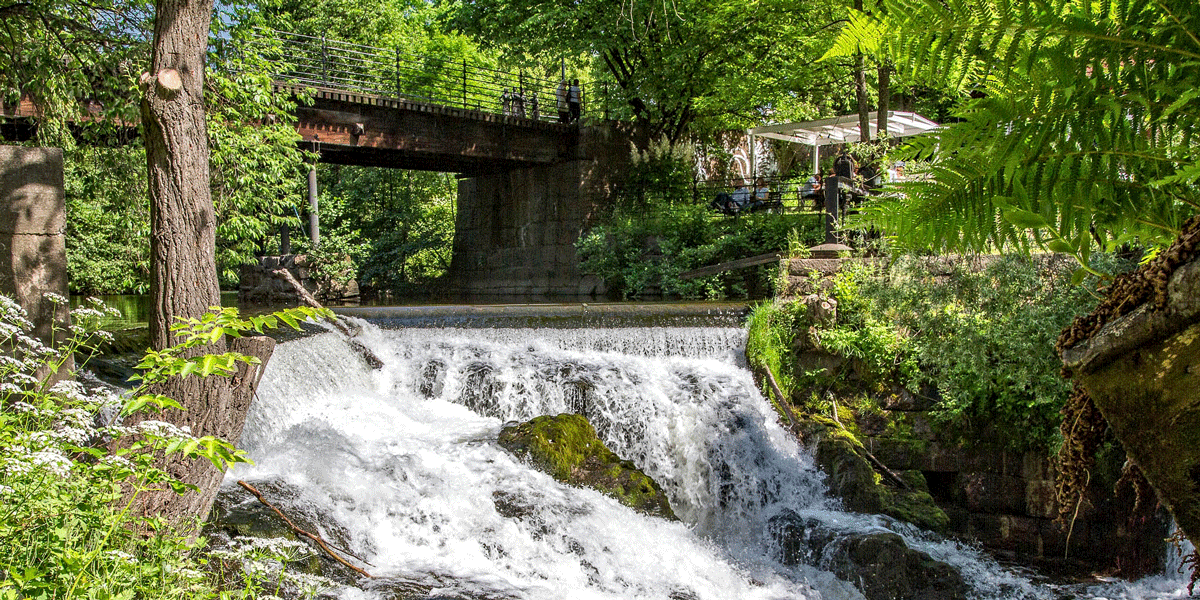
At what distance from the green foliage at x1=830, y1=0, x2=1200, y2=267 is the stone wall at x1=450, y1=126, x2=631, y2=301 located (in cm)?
1929

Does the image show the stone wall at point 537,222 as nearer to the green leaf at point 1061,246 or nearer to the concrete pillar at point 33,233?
the concrete pillar at point 33,233

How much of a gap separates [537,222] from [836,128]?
328 inches

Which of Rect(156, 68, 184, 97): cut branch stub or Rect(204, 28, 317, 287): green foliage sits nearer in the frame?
Rect(156, 68, 184, 97): cut branch stub

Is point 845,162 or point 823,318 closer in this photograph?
point 823,318

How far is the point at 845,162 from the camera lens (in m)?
11.7

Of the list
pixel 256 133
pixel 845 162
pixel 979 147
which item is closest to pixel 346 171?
pixel 256 133

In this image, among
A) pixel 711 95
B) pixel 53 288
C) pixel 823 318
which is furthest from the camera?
pixel 711 95

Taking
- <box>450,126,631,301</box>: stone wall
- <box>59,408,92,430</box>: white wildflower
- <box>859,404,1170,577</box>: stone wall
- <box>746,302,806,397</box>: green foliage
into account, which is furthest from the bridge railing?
<box>59,408,92,430</box>: white wildflower

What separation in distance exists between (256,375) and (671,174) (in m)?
18.5

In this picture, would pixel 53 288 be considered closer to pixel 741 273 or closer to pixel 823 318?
pixel 823 318

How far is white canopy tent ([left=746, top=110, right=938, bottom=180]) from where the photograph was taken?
17.3m

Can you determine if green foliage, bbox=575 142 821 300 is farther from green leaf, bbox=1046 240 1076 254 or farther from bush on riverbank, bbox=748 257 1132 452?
green leaf, bbox=1046 240 1076 254

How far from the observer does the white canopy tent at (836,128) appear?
1730 centimetres

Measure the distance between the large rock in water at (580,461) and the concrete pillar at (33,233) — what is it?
3605mm
